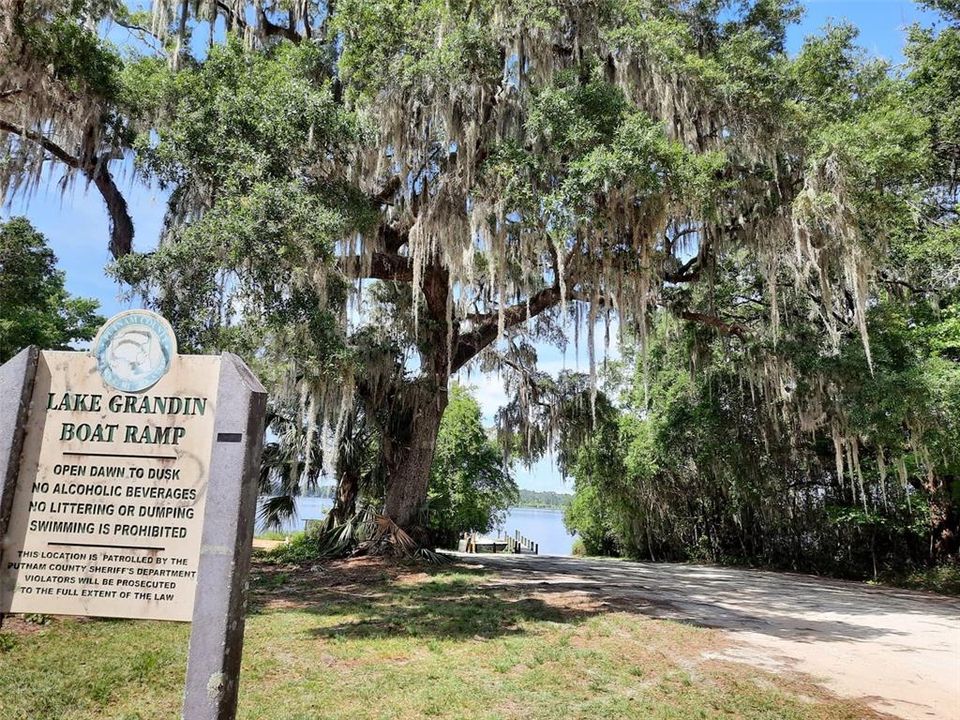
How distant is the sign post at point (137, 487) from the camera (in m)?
2.83

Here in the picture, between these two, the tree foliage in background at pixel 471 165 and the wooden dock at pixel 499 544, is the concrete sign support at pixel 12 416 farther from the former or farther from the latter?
the wooden dock at pixel 499 544

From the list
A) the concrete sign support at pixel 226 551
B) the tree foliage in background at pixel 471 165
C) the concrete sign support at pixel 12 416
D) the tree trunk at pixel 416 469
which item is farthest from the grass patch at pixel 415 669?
the tree trunk at pixel 416 469

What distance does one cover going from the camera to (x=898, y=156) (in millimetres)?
8766

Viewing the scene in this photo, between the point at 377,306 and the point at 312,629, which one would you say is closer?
the point at 312,629

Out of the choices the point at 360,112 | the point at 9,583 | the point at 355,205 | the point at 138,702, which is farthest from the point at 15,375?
the point at 360,112

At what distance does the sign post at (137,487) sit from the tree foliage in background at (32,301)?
8.86 meters

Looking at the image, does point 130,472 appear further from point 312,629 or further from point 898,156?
point 898,156

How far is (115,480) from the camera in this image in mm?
2934

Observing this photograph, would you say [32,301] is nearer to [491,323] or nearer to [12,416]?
[491,323]

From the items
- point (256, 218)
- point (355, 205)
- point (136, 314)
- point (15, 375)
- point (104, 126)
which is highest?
point (104, 126)

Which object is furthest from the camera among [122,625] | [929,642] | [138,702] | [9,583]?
[929,642]

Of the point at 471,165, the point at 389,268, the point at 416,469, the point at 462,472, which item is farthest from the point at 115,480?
the point at 462,472

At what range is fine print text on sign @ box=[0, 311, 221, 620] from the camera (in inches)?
112

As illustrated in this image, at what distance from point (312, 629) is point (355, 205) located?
5.20m
